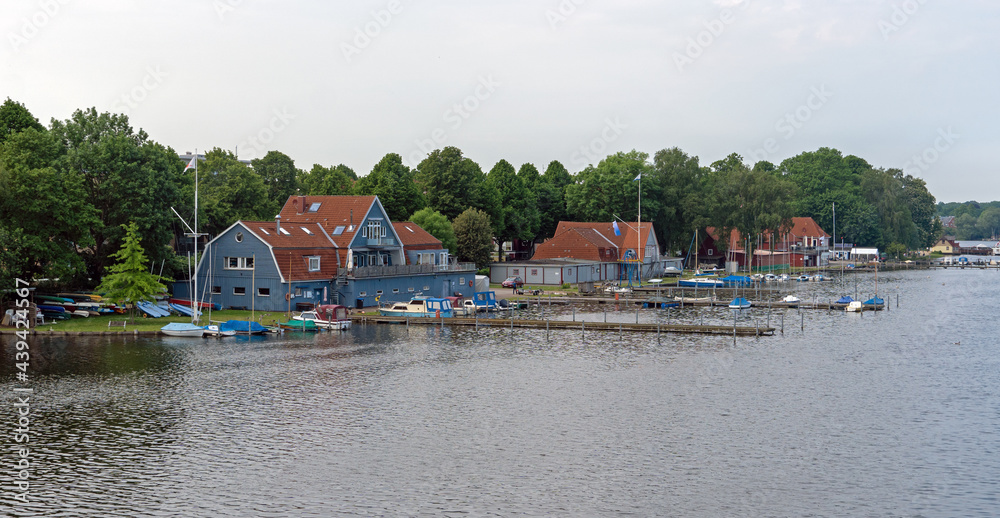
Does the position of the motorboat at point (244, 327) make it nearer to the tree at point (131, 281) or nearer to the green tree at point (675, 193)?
the tree at point (131, 281)

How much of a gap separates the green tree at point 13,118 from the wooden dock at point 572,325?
37.4 m

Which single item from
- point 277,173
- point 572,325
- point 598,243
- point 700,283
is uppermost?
point 277,173

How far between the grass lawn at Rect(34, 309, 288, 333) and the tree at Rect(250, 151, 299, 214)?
52.7 m

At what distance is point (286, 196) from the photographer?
12625 centimetres

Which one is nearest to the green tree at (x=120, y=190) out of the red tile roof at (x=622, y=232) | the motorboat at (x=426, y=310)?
the motorboat at (x=426, y=310)

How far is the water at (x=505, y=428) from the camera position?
30.4 m

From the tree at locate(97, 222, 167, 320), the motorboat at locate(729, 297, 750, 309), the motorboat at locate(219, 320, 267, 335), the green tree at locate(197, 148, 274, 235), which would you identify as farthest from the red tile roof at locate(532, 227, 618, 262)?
the tree at locate(97, 222, 167, 320)

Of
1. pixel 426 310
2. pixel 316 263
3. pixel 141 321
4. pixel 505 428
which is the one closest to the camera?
pixel 505 428

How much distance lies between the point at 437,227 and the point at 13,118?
45.5 m

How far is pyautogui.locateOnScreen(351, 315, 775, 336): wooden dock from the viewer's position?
7125cm

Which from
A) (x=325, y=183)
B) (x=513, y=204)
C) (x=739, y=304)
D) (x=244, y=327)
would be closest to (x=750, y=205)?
(x=513, y=204)

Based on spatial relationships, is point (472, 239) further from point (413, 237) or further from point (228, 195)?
point (228, 195)

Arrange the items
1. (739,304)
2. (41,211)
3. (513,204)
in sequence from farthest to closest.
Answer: (513,204) < (739,304) < (41,211)

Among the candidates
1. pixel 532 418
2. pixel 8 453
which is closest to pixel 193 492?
pixel 8 453
